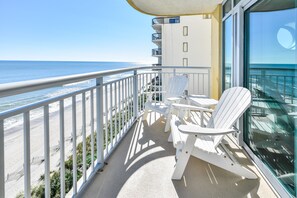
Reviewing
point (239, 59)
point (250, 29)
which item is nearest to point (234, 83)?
point (239, 59)

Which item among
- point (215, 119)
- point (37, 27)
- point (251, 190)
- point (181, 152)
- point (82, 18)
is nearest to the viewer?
point (251, 190)

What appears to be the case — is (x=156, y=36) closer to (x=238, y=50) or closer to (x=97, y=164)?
(x=238, y=50)

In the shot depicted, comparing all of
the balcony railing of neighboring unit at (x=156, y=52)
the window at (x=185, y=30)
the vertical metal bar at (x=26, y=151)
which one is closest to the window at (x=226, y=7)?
the vertical metal bar at (x=26, y=151)

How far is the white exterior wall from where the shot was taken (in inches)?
711

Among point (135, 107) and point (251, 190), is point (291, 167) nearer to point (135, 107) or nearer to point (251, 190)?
point (251, 190)

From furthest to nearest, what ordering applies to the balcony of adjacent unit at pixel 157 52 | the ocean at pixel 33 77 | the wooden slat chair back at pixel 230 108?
the balcony of adjacent unit at pixel 157 52 → the wooden slat chair back at pixel 230 108 → the ocean at pixel 33 77

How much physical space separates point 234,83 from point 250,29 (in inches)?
30.3

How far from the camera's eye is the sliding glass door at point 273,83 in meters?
1.61

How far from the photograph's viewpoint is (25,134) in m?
1.14

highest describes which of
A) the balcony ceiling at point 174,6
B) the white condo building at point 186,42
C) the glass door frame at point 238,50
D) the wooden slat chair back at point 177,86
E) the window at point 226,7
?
the white condo building at point 186,42

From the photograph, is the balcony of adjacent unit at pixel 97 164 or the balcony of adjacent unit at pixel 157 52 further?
the balcony of adjacent unit at pixel 157 52

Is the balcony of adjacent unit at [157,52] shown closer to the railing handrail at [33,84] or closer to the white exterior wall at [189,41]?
the white exterior wall at [189,41]

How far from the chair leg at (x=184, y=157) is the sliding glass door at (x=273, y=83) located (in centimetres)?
71

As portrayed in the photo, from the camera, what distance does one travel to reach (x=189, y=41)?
18.7 meters
